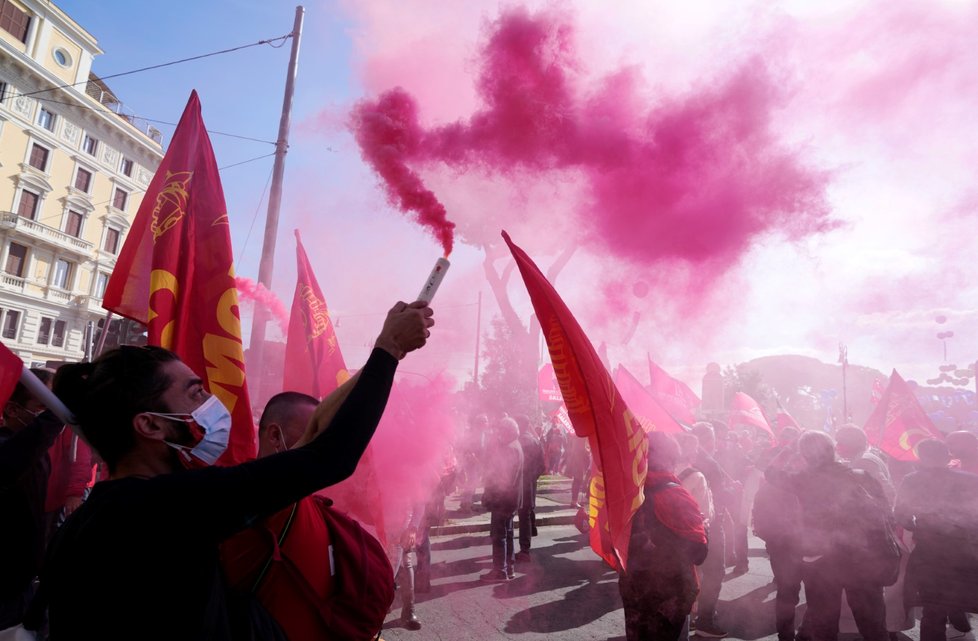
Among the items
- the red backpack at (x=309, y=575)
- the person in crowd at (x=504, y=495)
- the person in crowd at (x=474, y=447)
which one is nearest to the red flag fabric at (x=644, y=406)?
the person in crowd at (x=504, y=495)

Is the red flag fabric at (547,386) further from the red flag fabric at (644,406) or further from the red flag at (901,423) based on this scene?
the red flag at (901,423)

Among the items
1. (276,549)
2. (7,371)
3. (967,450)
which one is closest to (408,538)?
(7,371)

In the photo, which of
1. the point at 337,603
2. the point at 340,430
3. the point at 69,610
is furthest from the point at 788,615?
the point at 69,610

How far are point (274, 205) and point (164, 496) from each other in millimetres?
7903

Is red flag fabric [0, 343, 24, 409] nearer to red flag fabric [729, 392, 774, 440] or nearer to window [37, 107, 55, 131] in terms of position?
Result: red flag fabric [729, 392, 774, 440]

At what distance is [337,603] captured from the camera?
1.86 metres

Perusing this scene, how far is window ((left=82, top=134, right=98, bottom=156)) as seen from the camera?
36.6m

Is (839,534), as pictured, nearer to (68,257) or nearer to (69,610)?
(69,610)

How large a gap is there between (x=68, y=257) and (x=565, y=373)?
4245 cm

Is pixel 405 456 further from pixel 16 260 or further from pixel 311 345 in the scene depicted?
pixel 16 260

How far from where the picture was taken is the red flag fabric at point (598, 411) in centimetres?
358

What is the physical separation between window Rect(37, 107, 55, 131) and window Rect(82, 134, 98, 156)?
235 centimetres

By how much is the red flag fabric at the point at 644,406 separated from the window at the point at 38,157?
129 ft

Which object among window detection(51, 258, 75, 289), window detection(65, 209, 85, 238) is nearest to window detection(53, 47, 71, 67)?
window detection(65, 209, 85, 238)
